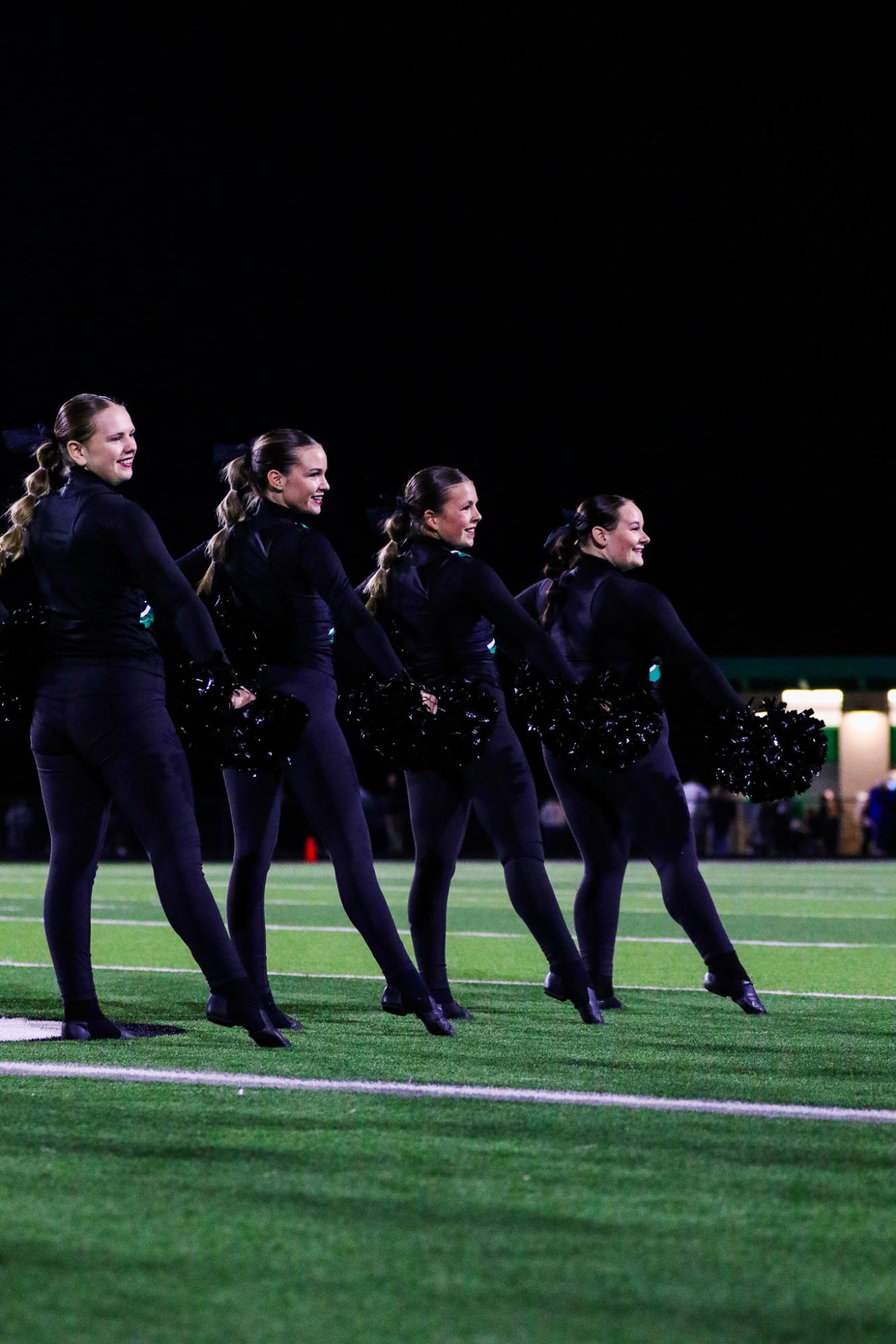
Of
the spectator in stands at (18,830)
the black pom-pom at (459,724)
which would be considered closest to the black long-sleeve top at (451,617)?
the black pom-pom at (459,724)

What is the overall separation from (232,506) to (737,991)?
2460mm

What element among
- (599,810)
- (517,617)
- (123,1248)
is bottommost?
(123,1248)

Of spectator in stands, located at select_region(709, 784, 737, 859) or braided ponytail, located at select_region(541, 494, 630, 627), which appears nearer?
braided ponytail, located at select_region(541, 494, 630, 627)

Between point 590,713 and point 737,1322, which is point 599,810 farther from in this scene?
point 737,1322

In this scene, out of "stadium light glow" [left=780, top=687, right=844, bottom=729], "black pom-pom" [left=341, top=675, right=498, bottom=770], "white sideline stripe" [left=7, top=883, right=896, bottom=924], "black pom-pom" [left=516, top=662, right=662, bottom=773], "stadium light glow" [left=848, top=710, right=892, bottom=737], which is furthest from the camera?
"stadium light glow" [left=780, top=687, right=844, bottom=729]

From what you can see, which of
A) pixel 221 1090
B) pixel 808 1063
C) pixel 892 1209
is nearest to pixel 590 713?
pixel 808 1063

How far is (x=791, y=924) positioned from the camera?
45.6 feet

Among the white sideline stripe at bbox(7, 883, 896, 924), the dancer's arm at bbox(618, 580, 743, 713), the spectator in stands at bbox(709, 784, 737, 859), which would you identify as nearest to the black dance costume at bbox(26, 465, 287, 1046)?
the dancer's arm at bbox(618, 580, 743, 713)

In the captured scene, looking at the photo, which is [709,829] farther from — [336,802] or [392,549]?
[336,802]

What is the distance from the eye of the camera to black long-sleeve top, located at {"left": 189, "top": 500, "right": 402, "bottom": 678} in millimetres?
6281

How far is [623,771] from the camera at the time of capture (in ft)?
23.1

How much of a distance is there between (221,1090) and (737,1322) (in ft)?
7.94

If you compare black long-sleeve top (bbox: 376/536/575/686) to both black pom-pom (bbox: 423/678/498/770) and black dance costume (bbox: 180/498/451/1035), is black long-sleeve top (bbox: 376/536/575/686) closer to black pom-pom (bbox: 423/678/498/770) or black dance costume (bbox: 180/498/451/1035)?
black pom-pom (bbox: 423/678/498/770)

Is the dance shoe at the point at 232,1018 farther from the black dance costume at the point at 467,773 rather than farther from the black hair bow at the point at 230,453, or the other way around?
the black hair bow at the point at 230,453
